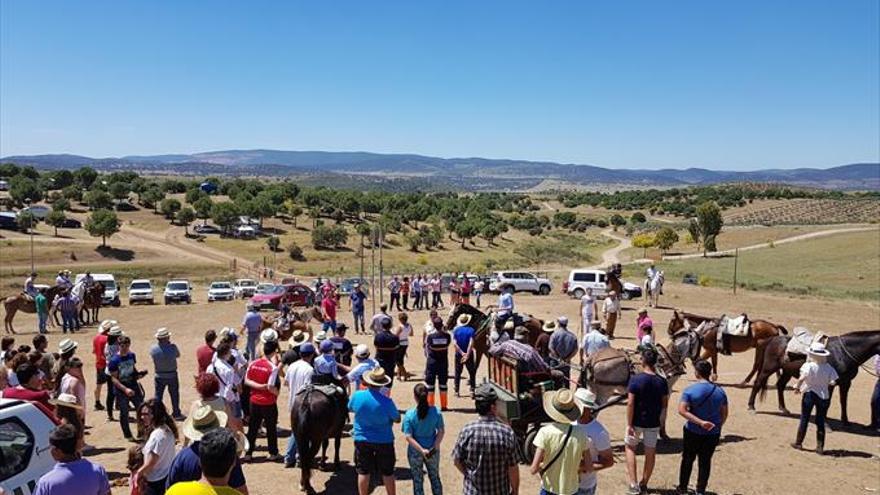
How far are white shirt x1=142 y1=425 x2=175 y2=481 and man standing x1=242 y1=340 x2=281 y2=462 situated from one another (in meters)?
3.00

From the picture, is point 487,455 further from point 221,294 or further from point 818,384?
point 221,294

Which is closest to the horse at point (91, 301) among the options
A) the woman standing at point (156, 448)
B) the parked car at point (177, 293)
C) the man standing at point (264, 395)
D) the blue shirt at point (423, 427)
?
the parked car at point (177, 293)

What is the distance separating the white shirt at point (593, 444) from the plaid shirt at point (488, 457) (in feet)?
2.61

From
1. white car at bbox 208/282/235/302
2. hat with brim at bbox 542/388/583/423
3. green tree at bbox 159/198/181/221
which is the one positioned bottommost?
white car at bbox 208/282/235/302

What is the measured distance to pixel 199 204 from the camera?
77.4 m

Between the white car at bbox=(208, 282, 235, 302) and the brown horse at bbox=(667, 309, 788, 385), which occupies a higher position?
the brown horse at bbox=(667, 309, 788, 385)

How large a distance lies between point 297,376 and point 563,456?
13.7 ft

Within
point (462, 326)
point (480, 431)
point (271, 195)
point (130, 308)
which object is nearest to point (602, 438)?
point (480, 431)

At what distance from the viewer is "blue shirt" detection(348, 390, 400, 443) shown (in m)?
7.95

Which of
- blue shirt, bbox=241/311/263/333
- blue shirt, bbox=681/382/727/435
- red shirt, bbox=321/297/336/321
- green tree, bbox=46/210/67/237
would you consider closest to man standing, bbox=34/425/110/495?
blue shirt, bbox=681/382/727/435

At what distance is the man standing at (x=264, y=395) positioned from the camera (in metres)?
9.73

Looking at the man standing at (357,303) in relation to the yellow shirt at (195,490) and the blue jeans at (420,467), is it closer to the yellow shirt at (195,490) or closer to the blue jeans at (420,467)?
the blue jeans at (420,467)

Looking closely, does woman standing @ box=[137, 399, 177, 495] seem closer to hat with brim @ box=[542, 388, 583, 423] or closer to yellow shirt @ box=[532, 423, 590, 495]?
yellow shirt @ box=[532, 423, 590, 495]

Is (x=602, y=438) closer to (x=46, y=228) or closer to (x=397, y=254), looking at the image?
(x=397, y=254)
